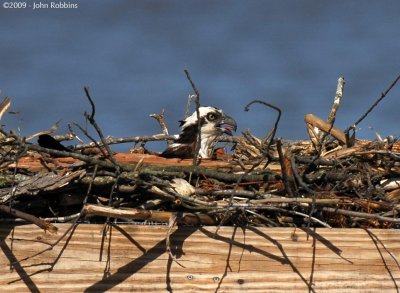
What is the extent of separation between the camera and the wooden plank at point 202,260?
304 cm

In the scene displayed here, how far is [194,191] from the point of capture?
3.31 metres

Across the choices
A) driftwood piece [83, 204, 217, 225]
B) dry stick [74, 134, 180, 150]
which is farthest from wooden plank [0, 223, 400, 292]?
dry stick [74, 134, 180, 150]

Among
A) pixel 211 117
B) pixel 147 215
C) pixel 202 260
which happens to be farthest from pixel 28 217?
pixel 211 117

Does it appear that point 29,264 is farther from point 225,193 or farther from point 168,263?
point 225,193

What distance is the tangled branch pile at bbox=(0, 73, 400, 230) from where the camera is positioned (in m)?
3.12

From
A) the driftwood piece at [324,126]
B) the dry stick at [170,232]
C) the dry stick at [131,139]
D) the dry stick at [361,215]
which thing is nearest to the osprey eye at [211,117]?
the dry stick at [131,139]

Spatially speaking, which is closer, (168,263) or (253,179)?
(168,263)

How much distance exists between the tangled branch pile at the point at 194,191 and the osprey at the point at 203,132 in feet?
4.93

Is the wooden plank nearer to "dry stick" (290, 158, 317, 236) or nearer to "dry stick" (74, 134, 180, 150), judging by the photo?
"dry stick" (290, 158, 317, 236)

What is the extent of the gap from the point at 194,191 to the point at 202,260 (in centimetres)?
32

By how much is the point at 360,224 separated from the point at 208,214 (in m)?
0.68

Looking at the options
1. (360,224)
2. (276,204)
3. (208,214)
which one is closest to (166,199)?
(208,214)

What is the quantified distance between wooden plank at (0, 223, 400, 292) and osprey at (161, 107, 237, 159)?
182 cm

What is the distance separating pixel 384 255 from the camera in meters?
3.27
